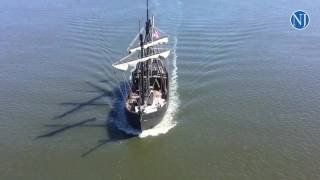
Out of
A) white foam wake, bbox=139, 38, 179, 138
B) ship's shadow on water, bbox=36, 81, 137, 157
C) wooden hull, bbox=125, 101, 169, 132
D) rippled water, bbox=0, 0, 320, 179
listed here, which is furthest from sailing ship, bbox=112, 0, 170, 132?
rippled water, bbox=0, 0, 320, 179

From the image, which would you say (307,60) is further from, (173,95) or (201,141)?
(201,141)

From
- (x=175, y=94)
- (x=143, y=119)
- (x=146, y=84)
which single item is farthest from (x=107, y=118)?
(x=175, y=94)

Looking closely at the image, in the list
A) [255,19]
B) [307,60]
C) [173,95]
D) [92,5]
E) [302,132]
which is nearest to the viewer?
[302,132]

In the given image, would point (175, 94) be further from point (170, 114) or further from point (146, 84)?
point (146, 84)

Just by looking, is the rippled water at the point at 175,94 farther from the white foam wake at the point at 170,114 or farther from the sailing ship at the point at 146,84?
the sailing ship at the point at 146,84

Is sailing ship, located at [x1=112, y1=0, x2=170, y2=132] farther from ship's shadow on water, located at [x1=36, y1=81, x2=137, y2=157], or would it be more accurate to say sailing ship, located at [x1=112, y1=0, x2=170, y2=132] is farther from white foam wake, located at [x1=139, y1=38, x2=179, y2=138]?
ship's shadow on water, located at [x1=36, y1=81, x2=137, y2=157]

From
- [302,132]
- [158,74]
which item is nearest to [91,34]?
[158,74]

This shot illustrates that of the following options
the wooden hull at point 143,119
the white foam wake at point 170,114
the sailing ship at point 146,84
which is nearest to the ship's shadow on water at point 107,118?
the wooden hull at point 143,119
